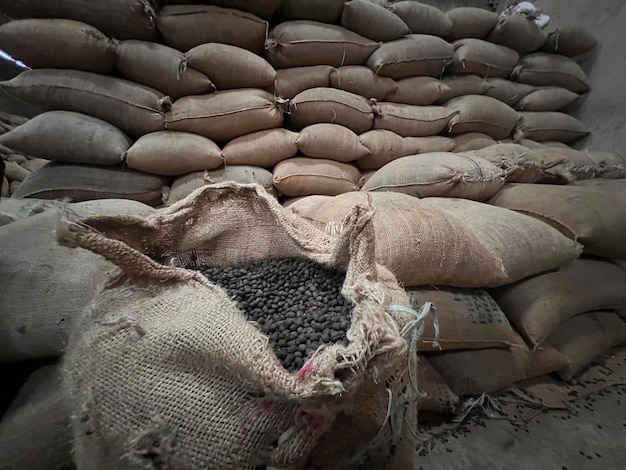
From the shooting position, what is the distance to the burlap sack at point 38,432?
58 cm

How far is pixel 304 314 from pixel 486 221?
91 cm

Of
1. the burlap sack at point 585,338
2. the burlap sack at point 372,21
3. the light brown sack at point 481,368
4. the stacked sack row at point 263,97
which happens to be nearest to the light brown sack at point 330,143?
the stacked sack row at point 263,97

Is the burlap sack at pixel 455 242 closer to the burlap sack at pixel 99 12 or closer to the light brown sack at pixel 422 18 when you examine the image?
the burlap sack at pixel 99 12

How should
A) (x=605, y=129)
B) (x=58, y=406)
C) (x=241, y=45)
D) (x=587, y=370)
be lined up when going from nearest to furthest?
(x=58, y=406) → (x=587, y=370) → (x=241, y=45) → (x=605, y=129)

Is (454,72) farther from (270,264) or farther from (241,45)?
(270,264)

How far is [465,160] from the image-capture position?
54.2 inches

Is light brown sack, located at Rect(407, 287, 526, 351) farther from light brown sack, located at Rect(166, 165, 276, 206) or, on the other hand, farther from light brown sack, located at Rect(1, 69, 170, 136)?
light brown sack, located at Rect(1, 69, 170, 136)

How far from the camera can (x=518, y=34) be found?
206 cm

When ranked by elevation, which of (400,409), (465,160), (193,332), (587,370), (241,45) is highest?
(241,45)

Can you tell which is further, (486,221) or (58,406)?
(486,221)

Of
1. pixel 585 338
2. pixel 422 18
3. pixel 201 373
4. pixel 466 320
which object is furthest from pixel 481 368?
pixel 422 18

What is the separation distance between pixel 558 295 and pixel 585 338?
12.3 inches

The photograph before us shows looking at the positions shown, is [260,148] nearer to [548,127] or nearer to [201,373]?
[201,373]

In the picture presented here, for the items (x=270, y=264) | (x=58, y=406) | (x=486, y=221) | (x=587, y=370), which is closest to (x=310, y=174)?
(x=486, y=221)
